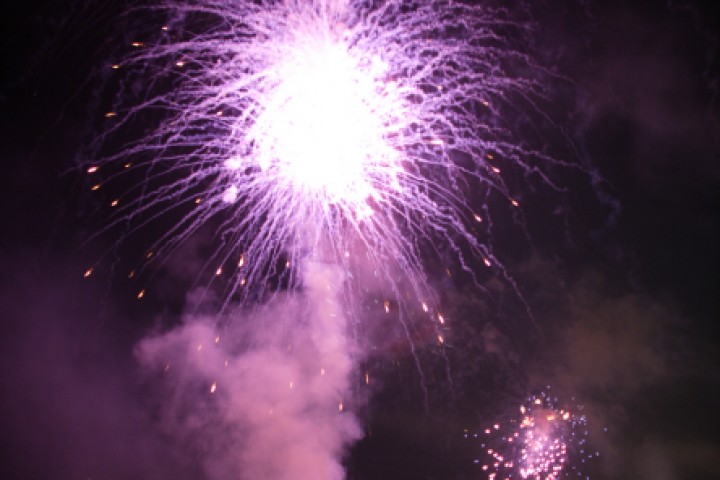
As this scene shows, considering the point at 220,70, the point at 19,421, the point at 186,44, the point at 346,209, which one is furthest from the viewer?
the point at 19,421

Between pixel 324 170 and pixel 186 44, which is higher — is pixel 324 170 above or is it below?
below

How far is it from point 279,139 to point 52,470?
1140 centimetres

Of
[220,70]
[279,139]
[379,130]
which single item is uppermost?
[220,70]

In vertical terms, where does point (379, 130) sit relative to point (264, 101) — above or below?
below

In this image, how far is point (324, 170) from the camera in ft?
16.5

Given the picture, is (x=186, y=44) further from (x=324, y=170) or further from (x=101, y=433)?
(x=101, y=433)

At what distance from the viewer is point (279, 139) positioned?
15.7ft

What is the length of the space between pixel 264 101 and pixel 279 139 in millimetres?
470

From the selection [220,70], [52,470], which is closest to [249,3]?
[220,70]

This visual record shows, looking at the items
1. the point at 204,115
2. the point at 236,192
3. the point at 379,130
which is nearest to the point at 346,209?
the point at 379,130

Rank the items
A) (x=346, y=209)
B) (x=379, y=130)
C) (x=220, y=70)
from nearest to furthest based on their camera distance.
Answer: (x=220, y=70) → (x=379, y=130) → (x=346, y=209)

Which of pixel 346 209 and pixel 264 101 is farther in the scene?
pixel 346 209

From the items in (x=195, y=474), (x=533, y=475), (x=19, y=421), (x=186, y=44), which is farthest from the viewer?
(x=533, y=475)

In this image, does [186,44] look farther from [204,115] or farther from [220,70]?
[204,115]
